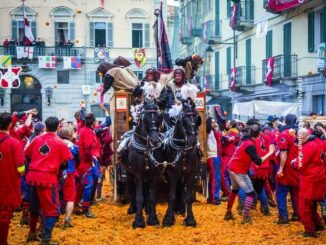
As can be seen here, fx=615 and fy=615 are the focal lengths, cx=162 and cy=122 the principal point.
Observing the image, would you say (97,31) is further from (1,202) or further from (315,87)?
(1,202)

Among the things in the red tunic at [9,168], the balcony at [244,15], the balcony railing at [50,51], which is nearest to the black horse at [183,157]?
the red tunic at [9,168]

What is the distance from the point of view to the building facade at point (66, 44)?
40062 mm

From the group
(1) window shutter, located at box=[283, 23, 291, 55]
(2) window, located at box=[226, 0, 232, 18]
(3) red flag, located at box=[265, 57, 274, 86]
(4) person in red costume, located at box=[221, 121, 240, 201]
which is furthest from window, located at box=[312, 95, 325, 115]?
(2) window, located at box=[226, 0, 232, 18]

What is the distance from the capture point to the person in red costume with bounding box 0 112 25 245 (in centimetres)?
840

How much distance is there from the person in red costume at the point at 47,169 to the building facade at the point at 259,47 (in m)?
17.1

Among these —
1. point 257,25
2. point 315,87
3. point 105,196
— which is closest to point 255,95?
point 257,25

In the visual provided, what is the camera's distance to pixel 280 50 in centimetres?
2956

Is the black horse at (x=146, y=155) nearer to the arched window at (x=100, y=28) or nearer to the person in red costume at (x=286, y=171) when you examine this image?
the person in red costume at (x=286, y=171)

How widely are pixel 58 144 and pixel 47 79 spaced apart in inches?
1260

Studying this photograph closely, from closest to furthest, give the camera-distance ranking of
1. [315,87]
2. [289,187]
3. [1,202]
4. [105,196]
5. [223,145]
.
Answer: [1,202], [289,187], [223,145], [105,196], [315,87]

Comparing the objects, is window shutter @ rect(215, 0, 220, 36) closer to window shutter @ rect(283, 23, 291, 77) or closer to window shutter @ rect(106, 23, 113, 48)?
window shutter @ rect(106, 23, 113, 48)

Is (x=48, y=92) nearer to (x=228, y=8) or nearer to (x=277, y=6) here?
(x=228, y=8)

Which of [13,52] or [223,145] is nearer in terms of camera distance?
[223,145]

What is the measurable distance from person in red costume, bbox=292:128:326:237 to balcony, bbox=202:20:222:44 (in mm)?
29424
